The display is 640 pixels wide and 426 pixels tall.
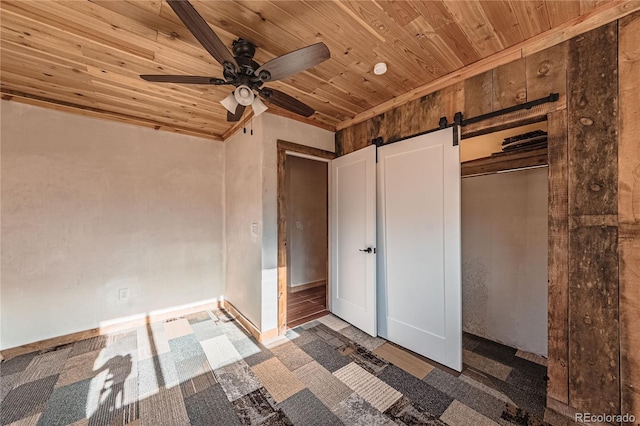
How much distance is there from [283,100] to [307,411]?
7.62ft

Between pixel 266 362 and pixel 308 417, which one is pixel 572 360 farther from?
pixel 266 362

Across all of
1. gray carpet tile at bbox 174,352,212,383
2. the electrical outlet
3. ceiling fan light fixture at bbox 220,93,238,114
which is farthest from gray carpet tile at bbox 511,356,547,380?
the electrical outlet

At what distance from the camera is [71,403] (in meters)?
1.76

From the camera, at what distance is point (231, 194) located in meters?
3.44

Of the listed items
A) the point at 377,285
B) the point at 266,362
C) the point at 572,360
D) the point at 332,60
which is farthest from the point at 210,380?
the point at 332,60

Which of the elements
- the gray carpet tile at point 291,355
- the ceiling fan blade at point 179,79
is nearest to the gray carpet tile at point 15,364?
the gray carpet tile at point 291,355

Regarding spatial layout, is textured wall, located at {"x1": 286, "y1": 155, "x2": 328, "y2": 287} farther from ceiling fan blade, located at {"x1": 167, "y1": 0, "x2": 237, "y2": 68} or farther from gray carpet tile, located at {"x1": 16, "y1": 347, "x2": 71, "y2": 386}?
ceiling fan blade, located at {"x1": 167, "y1": 0, "x2": 237, "y2": 68}

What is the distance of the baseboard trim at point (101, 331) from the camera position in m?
2.39

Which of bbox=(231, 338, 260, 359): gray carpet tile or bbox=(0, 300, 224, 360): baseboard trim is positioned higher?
bbox=(0, 300, 224, 360): baseboard trim

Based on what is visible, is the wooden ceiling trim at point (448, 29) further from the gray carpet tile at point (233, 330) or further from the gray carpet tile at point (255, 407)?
the gray carpet tile at point (233, 330)

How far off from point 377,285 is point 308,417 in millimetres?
1432

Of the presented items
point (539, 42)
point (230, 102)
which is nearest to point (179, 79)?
point (230, 102)

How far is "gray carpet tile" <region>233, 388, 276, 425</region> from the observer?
1.63 m

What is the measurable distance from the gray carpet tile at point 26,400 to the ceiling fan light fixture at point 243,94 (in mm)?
2629
